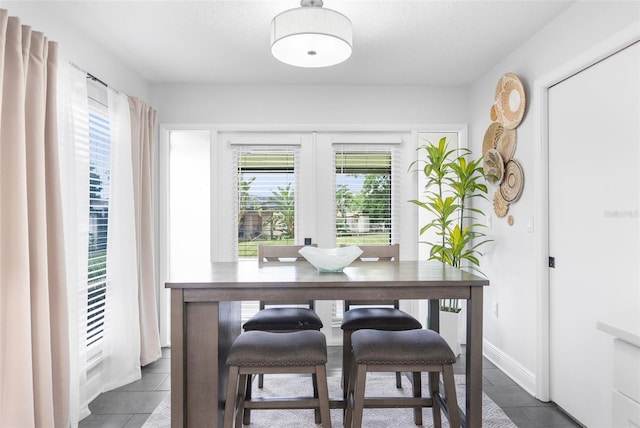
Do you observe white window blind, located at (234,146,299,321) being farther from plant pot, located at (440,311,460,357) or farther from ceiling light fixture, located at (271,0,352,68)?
ceiling light fixture, located at (271,0,352,68)

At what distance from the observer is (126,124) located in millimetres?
3115

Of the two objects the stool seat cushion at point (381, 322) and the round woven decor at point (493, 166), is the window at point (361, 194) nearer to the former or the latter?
the round woven decor at point (493, 166)

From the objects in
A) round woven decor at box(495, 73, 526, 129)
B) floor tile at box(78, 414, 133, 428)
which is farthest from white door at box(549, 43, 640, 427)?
floor tile at box(78, 414, 133, 428)

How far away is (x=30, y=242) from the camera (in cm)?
200

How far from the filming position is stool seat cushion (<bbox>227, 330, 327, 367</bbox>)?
5.82 ft

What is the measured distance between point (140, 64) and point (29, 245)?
6.41ft

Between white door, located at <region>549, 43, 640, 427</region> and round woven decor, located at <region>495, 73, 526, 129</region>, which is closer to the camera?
white door, located at <region>549, 43, 640, 427</region>

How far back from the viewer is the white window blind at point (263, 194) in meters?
3.91

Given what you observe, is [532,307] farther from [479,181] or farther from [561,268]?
[479,181]

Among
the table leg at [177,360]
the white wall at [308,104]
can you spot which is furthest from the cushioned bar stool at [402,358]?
the white wall at [308,104]

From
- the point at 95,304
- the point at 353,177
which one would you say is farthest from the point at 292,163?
the point at 95,304

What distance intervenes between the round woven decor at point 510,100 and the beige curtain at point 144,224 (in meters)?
2.93

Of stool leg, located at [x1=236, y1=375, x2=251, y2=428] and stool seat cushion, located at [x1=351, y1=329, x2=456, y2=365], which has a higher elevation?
stool seat cushion, located at [x1=351, y1=329, x2=456, y2=365]

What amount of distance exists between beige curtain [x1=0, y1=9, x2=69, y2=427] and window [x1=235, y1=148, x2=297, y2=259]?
1849 mm
